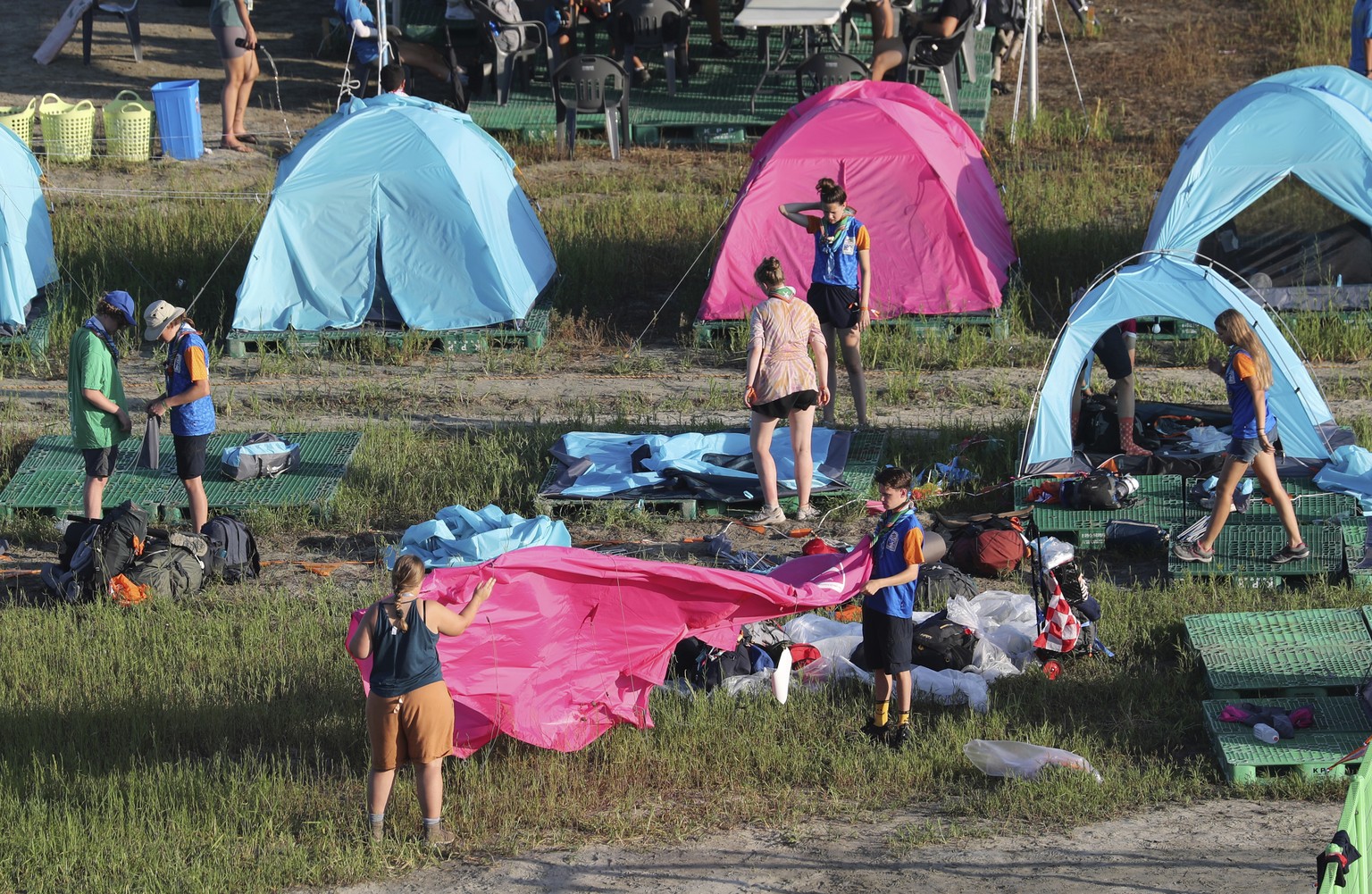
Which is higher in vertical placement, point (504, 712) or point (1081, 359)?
point (1081, 359)

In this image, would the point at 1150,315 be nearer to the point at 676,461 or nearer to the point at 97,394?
the point at 676,461

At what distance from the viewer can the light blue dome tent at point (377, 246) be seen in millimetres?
13875

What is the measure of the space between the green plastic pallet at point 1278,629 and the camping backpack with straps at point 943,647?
1.14 meters

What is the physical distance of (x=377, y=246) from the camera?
1398 centimetres

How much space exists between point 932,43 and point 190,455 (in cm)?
1053

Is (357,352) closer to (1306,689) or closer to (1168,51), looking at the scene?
(1306,689)

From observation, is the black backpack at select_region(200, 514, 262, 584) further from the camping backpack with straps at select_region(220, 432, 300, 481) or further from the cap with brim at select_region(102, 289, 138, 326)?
the cap with brim at select_region(102, 289, 138, 326)

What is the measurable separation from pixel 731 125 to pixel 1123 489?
368 inches

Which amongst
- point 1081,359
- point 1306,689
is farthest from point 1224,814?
point 1081,359

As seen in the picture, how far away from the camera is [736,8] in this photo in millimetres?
20844

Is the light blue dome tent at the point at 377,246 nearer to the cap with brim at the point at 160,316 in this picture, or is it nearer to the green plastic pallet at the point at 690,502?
the green plastic pallet at the point at 690,502

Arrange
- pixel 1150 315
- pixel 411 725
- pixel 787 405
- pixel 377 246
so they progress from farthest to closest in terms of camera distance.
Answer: pixel 377 246
pixel 1150 315
pixel 787 405
pixel 411 725

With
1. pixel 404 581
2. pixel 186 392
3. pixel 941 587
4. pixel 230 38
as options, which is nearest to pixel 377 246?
pixel 186 392

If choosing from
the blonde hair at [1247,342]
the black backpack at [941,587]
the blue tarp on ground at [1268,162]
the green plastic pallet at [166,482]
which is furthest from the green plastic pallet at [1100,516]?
the green plastic pallet at [166,482]
